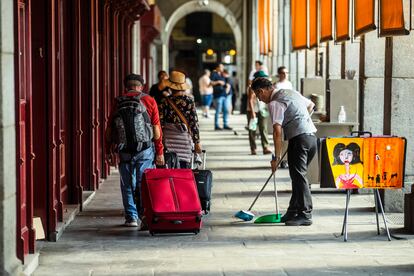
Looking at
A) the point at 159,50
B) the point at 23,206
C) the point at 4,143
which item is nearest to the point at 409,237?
the point at 23,206

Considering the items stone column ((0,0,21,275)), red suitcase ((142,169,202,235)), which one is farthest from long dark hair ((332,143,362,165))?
stone column ((0,0,21,275))

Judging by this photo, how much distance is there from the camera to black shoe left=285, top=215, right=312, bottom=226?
420 inches

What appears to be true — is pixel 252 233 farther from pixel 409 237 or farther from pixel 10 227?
pixel 10 227

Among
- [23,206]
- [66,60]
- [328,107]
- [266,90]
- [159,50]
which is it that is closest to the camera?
[23,206]

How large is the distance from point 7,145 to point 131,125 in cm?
350

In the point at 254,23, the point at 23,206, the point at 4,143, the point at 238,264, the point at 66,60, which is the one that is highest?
the point at 254,23

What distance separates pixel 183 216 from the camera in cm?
978

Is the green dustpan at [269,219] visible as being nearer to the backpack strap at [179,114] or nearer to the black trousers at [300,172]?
the black trousers at [300,172]

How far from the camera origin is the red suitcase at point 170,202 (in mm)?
9773

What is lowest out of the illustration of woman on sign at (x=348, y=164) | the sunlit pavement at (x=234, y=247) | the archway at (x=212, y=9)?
the sunlit pavement at (x=234, y=247)

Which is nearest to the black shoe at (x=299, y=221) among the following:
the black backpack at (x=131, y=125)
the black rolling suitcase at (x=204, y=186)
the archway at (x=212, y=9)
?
the black rolling suitcase at (x=204, y=186)

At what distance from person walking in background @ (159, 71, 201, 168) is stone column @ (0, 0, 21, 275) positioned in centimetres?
399

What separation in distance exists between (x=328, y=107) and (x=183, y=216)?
210 inches

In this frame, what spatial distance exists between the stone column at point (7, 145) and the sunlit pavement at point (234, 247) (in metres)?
1.06
